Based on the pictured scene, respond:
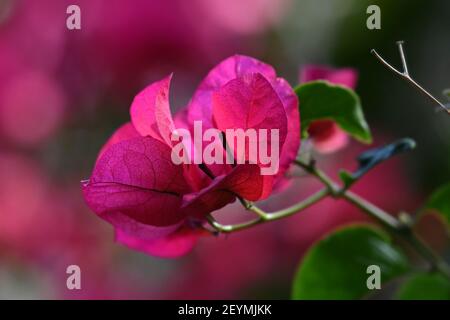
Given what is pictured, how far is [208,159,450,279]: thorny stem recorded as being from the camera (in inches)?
21.9

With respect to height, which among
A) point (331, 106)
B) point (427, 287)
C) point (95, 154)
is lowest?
point (427, 287)

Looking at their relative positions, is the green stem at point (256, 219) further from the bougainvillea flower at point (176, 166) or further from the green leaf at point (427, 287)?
the green leaf at point (427, 287)

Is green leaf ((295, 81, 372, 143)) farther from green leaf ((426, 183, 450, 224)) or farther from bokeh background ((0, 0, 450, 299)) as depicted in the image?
bokeh background ((0, 0, 450, 299))

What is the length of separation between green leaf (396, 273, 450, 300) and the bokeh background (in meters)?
0.79

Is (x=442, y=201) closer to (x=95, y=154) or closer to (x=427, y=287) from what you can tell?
(x=427, y=287)

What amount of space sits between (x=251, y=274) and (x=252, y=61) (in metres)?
1.05

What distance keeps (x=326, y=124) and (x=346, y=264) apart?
13 centimetres

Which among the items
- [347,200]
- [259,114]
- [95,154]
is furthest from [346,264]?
[95,154]

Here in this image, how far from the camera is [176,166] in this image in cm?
51

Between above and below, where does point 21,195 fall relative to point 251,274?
above

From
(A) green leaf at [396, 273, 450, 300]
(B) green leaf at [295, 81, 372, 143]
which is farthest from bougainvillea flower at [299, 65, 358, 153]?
(A) green leaf at [396, 273, 450, 300]

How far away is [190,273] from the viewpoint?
153 centimetres
